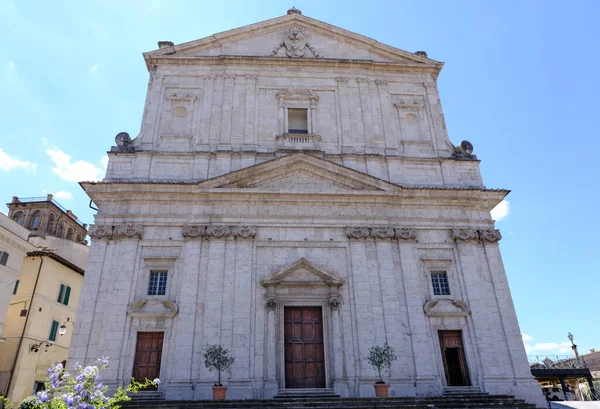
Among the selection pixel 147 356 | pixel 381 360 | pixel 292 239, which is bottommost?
pixel 381 360

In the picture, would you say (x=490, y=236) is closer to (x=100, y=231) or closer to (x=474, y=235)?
(x=474, y=235)

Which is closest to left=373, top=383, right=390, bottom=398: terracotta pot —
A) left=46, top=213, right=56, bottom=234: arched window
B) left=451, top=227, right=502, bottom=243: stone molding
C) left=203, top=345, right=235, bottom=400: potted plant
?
left=203, top=345, right=235, bottom=400: potted plant

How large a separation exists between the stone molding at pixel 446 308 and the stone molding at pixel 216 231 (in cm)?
753

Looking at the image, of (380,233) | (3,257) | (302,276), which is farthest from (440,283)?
(3,257)

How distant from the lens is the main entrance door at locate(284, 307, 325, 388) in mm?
15633

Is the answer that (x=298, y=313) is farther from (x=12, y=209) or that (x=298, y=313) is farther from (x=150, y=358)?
(x=12, y=209)

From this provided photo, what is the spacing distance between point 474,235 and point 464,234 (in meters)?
0.44

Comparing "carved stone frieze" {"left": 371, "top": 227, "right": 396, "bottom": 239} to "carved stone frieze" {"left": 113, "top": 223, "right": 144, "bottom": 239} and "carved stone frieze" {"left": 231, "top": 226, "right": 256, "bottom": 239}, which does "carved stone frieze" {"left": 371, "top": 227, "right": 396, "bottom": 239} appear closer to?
"carved stone frieze" {"left": 231, "top": 226, "right": 256, "bottom": 239}

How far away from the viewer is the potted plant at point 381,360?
14328 mm

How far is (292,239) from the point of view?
17641 millimetres

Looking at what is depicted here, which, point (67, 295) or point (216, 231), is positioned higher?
point (216, 231)

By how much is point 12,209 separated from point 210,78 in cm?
3448

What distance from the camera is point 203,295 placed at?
16422mm

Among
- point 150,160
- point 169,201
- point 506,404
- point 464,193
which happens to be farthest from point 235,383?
point 464,193
